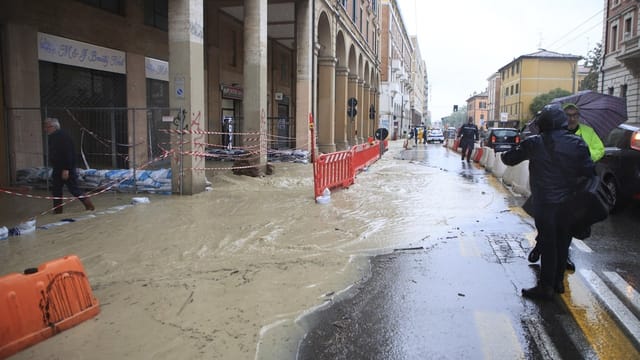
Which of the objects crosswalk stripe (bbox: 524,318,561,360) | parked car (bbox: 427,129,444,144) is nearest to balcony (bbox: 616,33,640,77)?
parked car (bbox: 427,129,444,144)

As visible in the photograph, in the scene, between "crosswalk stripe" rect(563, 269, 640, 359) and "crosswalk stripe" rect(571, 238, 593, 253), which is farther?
"crosswalk stripe" rect(571, 238, 593, 253)

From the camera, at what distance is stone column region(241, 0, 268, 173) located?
15.3 meters

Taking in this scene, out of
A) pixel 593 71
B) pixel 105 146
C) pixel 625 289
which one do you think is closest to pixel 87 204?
pixel 105 146

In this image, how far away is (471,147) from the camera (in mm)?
22609

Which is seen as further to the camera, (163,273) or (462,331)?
(163,273)

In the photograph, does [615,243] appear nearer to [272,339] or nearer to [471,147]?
[272,339]

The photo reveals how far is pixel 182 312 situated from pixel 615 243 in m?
5.86

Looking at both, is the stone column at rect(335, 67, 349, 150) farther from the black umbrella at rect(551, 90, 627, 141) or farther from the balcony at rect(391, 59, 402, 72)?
the balcony at rect(391, 59, 402, 72)

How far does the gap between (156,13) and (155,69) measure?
184 cm

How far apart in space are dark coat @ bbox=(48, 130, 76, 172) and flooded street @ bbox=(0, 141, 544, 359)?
851 millimetres

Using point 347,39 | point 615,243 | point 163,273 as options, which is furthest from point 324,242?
point 347,39

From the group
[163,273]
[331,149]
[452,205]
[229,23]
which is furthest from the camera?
[331,149]

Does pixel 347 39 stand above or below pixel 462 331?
above

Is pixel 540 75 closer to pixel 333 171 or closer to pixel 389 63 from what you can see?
pixel 389 63
